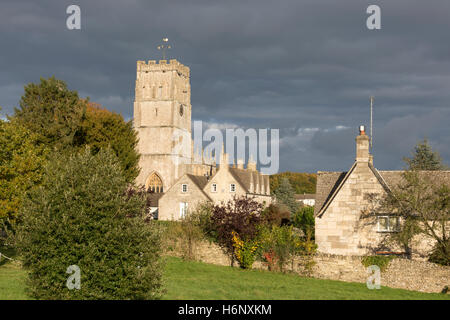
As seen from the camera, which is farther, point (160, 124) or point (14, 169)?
point (160, 124)

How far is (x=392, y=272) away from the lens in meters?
34.1

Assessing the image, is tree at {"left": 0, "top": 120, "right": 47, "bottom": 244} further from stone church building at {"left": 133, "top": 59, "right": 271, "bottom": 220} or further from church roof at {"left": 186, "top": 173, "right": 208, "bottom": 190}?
stone church building at {"left": 133, "top": 59, "right": 271, "bottom": 220}

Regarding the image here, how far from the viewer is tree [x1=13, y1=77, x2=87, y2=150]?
45469 millimetres

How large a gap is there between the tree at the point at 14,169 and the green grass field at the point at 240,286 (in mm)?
3690

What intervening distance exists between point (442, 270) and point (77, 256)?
22.4 metres

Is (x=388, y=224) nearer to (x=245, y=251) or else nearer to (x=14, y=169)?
(x=245, y=251)

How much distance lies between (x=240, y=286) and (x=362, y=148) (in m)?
14.5

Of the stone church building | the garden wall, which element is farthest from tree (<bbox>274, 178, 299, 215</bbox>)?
the garden wall

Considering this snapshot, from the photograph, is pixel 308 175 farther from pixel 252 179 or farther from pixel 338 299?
pixel 338 299

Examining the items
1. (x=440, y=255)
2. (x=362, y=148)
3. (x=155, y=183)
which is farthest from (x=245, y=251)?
(x=155, y=183)

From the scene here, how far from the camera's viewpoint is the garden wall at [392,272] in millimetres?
32125

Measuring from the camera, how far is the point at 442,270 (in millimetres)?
Result: 31984

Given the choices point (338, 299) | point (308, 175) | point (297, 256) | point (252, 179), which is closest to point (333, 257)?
point (297, 256)

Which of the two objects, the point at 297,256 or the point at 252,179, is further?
the point at 252,179
